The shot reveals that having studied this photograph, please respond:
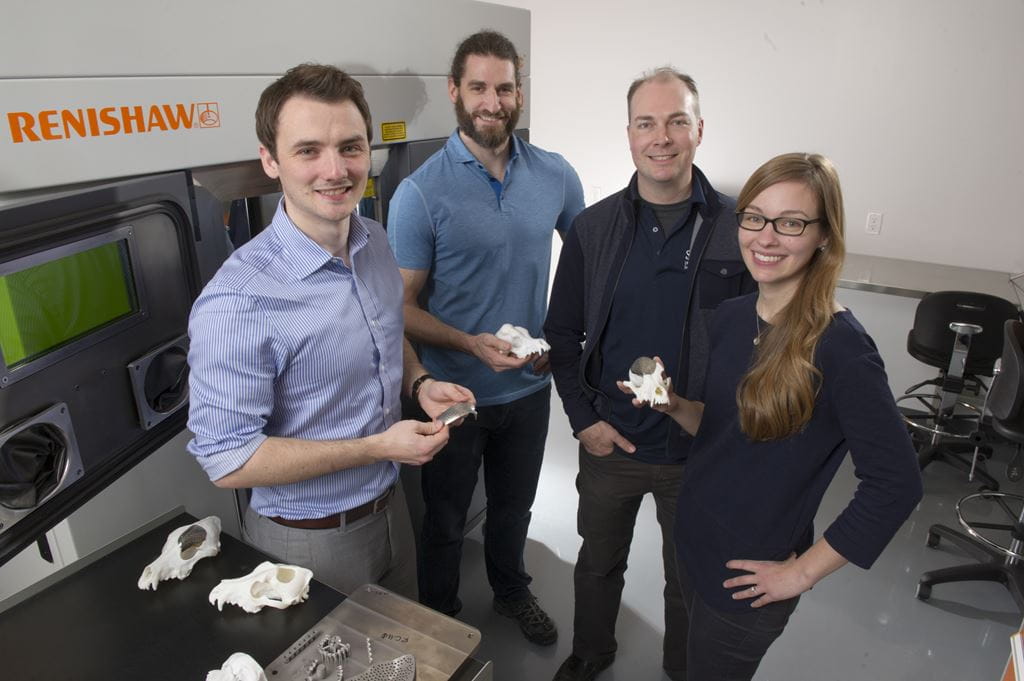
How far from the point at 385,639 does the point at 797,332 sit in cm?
97

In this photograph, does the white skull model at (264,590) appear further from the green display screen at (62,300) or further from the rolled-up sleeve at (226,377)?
the green display screen at (62,300)

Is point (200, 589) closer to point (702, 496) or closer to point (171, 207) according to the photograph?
point (171, 207)

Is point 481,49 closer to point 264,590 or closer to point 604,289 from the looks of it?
point 604,289

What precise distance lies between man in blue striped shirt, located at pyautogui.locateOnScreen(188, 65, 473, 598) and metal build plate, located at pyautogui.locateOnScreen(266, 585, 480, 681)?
302 mm

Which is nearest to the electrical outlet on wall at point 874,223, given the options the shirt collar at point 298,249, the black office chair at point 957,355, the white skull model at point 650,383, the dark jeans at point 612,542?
the black office chair at point 957,355

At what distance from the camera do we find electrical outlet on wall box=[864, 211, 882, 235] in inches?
164

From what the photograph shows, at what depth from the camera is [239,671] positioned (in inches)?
39.8

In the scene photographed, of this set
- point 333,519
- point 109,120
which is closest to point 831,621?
point 333,519

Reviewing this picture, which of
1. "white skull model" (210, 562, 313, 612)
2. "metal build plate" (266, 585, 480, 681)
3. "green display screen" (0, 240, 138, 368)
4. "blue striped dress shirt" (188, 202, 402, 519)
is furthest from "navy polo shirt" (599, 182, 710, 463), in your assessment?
"green display screen" (0, 240, 138, 368)

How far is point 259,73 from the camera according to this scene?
159cm

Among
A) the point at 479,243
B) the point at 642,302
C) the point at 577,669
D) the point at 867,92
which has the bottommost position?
the point at 577,669

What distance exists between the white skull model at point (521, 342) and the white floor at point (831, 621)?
1.24m

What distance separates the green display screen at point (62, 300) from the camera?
1.13 meters

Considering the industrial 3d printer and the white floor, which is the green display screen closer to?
the industrial 3d printer
